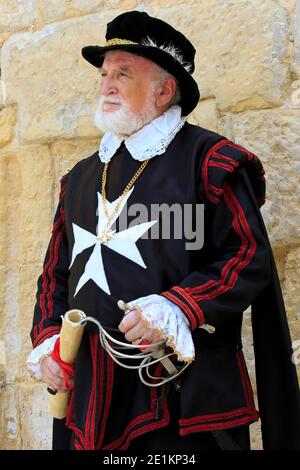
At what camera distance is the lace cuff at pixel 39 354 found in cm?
242

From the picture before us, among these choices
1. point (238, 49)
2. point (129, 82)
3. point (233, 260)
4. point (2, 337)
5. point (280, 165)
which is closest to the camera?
point (233, 260)

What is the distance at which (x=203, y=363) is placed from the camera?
2232 mm

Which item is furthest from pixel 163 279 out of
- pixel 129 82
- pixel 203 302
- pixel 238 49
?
pixel 238 49

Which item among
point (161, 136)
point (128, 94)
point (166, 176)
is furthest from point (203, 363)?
point (128, 94)

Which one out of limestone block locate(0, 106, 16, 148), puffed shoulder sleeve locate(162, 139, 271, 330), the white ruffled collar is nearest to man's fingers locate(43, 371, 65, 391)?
puffed shoulder sleeve locate(162, 139, 271, 330)

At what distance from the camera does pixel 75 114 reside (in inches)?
132

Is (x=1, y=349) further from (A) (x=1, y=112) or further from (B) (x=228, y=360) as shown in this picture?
(B) (x=228, y=360)

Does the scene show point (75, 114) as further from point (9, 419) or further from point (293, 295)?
point (9, 419)

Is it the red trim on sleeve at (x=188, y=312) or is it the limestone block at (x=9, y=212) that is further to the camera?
the limestone block at (x=9, y=212)

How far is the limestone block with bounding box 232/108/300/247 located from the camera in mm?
2900

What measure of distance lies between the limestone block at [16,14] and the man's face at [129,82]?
1.15m

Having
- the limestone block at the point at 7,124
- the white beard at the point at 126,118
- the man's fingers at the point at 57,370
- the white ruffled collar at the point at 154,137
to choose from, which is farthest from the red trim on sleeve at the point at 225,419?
the limestone block at the point at 7,124

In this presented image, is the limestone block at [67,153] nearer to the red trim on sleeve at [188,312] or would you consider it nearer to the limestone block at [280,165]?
the limestone block at [280,165]

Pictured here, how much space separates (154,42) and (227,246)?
702 mm
